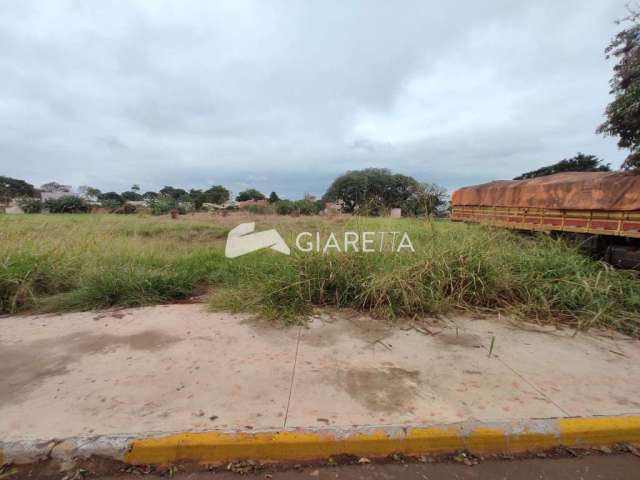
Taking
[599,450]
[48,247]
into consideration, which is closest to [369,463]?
[599,450]

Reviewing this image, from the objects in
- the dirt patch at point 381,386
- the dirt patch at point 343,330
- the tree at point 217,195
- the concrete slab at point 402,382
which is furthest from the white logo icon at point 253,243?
the tree at point 217,195

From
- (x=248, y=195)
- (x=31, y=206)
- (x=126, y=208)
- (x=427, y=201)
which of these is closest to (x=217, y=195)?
(x=248, y=195)

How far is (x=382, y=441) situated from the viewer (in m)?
1.86

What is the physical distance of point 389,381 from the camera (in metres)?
2.42

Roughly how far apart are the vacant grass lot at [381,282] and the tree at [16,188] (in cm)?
6557

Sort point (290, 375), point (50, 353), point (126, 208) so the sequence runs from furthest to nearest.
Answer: point (126, 208) → point (50, 353) → point (290, 375)

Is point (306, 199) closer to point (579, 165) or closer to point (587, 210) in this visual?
point (587, 210)

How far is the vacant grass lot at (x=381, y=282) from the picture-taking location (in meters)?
3.83

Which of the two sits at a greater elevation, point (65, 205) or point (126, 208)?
point (65, 205)

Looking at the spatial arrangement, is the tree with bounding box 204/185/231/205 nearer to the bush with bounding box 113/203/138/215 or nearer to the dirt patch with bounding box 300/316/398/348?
the bush with bounding box 113/203/138/215

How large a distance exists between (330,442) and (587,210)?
22.0ft

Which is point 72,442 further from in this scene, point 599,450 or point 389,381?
point 599,450

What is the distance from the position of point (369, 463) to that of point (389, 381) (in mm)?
719

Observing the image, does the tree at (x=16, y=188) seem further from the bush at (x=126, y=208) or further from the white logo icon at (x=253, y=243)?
the white logo icon at (x=253, y=243)
